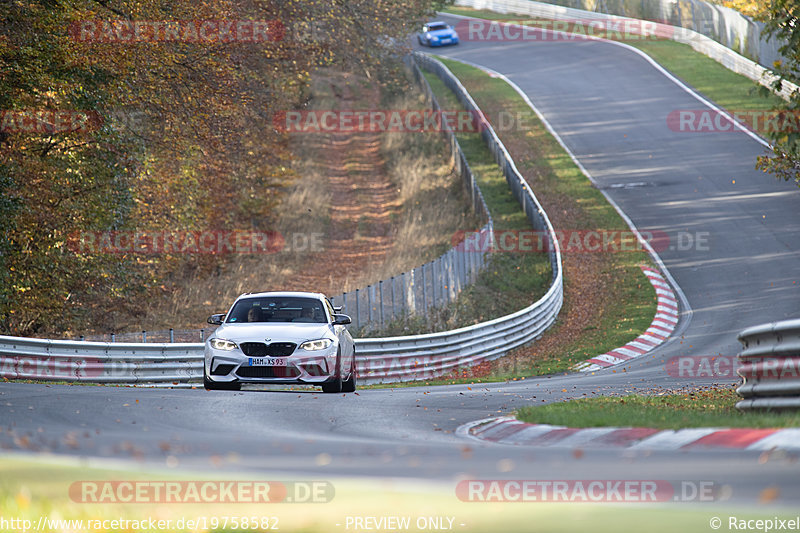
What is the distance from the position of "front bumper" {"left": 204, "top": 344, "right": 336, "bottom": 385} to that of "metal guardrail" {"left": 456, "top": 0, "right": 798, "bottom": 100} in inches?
1019

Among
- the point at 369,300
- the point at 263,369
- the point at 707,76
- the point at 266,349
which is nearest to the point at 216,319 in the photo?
the point at 266,349

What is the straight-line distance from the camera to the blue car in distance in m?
69.2

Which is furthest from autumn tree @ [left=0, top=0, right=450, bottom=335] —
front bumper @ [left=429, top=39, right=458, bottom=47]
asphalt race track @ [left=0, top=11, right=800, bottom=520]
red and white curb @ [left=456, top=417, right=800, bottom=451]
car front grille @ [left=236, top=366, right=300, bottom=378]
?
front bumper @ [left=429, top=39, right=458, bottom=47]

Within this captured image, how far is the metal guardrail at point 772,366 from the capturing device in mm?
9234

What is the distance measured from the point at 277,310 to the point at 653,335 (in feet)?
38.7

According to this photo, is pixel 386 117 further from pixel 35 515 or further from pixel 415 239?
pixel 35 515

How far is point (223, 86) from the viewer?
24.4m

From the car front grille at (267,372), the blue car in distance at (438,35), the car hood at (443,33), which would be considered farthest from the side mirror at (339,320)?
the car hood at (443,33)

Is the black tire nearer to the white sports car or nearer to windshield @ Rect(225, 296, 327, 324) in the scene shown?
the white sports car

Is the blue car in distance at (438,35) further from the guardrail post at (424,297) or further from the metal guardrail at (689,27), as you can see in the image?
the guardrail post at (424,297)

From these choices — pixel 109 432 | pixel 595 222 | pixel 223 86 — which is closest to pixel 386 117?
pixel 595 222

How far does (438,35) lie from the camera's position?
6950cm

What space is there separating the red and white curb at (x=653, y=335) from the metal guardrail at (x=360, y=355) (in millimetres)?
2297

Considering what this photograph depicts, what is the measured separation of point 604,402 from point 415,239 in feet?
83.1
